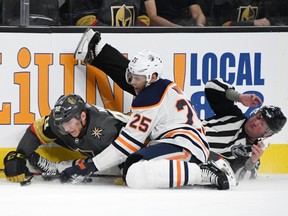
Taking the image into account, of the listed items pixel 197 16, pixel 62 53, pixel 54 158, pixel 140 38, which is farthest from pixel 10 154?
pixel 197 16

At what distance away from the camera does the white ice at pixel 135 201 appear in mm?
3473

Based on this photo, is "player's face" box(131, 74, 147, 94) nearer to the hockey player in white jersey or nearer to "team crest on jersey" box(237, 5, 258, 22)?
the hockey player in white jersey

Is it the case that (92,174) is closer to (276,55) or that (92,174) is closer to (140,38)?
(140,38)

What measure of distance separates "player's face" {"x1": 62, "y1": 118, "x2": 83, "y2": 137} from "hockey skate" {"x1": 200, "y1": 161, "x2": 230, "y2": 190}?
66 cm

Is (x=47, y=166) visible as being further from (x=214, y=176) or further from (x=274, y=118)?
(x=274, y=118)

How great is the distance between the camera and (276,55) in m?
4.92

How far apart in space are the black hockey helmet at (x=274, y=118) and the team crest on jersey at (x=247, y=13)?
0.62 meters

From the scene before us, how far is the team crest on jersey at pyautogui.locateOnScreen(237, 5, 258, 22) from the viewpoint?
16.3 feet

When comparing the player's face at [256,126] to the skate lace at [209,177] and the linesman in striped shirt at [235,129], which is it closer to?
the linesman in striped shirt at [235,129]

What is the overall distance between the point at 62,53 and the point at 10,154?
658 millimetres

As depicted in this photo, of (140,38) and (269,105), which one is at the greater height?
(140,38)

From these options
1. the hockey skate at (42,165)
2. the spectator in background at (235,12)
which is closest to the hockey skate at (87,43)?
the hockey skate at (42,165)

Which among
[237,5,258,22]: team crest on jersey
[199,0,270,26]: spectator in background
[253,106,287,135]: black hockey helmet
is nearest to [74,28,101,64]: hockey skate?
[199,0,270,26]: spectator in background

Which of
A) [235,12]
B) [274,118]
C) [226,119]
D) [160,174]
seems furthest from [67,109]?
[235,12]
